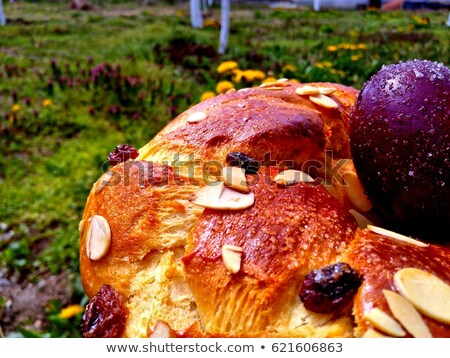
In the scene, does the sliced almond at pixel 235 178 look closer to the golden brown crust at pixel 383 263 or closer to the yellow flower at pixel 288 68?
the golden brown crust at pixel 383 263

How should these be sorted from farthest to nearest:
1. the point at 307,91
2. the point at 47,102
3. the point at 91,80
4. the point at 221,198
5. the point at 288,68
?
the point at 91,80
the point at 288,68
the point at 47,102
the point at 307,91
the point at 221,198

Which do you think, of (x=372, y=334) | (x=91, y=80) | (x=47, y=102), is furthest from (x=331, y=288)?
(x=91, y=80)

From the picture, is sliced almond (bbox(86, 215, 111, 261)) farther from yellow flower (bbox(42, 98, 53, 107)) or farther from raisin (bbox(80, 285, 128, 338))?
yellow flower (bbox(42, 98, 53, 107))

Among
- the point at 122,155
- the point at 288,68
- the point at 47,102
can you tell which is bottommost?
the point at 47,102

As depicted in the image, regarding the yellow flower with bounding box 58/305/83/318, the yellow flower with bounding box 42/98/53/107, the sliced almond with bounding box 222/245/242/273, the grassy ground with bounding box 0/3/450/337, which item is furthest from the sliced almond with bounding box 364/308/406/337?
the yellow flower with bounding box 42/98/53/107

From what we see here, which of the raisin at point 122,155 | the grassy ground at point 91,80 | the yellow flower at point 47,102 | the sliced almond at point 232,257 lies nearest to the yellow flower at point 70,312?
the grassy ground at point 91,80

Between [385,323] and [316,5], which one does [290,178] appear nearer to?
[385,323]
